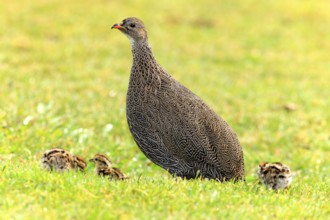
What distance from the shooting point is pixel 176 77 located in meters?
20.0

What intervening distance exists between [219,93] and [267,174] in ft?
30.8

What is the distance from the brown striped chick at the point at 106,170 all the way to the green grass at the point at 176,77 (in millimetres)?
226

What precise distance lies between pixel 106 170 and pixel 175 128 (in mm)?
1189

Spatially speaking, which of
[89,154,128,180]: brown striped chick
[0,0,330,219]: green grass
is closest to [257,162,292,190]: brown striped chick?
[0,0,330,219]: green grass

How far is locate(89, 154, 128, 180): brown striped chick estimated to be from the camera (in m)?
8.87

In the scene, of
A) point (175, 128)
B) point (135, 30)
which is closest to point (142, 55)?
point (135, 30)

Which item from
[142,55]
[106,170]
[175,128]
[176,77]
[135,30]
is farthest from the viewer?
[176,77]

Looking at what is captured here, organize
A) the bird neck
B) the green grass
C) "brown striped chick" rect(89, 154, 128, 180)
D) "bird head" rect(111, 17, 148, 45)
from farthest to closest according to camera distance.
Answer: "bird head" rect(111, 17, 148, 45) → the bird neck → "brown striped chick" rect(89, 154, 128, 180) → the green grass

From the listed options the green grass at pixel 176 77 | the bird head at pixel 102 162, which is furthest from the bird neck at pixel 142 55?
the green grass at pixel 176 77

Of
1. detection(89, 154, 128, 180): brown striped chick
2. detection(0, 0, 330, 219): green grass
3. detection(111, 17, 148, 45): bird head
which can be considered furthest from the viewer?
detection(111, 17, 148, 45): bird head

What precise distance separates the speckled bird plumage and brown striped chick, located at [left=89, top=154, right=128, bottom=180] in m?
0.52

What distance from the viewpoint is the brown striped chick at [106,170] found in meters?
8.87

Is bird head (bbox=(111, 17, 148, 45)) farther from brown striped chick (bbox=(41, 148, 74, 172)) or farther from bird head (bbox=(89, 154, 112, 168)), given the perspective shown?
brown striped chick (bbox=(41, 148, 74, 172))

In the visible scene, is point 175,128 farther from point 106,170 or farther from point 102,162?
point 102,162
